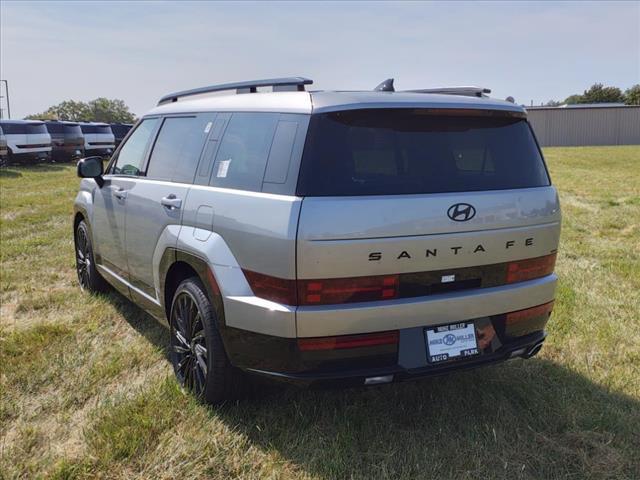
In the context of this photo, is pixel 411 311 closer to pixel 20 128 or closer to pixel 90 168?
pixel 90 168

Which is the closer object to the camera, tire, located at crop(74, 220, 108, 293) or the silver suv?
the silver suv

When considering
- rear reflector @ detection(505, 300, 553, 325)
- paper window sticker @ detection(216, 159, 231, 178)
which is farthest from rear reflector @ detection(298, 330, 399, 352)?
paper window sticker @ detection(216, 159, 231, 178)

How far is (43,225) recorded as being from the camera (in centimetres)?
988

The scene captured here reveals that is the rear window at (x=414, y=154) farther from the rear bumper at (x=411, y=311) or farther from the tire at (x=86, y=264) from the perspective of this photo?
the tire at (x=86, y=264)

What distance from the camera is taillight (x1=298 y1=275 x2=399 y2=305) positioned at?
273 centimetres

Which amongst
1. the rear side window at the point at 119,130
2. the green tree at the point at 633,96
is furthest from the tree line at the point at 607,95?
the rear side window at the point at 119,130

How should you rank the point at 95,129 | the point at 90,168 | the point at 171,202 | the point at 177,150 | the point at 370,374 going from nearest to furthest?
the point at 370,374
the point at 171,202
the point at 177,150
the point at 90,168
the point at 95,129

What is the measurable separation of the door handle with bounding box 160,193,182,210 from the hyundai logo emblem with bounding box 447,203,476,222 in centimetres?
160

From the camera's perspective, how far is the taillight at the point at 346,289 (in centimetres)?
273

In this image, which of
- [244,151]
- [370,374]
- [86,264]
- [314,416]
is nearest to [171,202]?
[244,151]

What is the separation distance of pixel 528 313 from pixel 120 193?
9.83 feet

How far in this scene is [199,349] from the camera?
135 inches

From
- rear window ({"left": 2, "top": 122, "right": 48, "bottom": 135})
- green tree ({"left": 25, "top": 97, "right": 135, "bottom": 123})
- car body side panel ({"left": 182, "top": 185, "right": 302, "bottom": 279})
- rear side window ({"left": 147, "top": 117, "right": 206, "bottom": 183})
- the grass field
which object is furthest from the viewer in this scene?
green tree ({"left": 25, "top": 97, "right": 135, "bottom": 123})

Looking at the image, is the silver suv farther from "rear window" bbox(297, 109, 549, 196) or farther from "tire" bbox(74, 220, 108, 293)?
"tire" bbox(74, 220, 108, 293)
